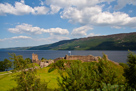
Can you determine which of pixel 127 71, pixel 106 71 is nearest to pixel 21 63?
pixel 106 71

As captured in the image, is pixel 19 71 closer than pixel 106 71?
Yes

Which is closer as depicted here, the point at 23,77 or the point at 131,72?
the point at 23,77

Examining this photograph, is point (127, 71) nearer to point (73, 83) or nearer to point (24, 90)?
point (73, 83)

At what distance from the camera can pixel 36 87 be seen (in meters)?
10.1

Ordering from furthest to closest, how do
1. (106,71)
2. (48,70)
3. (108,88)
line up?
(48,70)
(106,71)
(108,88)

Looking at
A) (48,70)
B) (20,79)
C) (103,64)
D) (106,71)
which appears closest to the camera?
(20,79)

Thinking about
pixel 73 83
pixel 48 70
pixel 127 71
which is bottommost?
pixel 48 70

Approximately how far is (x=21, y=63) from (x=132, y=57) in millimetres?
15644

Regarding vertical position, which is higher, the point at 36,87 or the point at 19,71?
the point at 19,71

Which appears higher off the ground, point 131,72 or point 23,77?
point 23,77

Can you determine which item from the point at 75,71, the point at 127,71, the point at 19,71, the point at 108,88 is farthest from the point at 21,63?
the point at 127,71

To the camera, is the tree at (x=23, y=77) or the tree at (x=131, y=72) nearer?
the tree at (x=23, y=77)

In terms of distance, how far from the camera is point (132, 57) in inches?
636

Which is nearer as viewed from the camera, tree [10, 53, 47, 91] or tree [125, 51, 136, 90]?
tree [10, 53, 47, 91]
